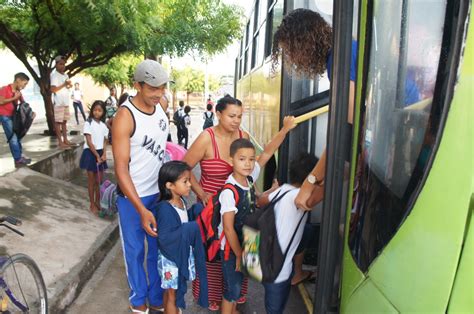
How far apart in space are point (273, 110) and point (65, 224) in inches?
108

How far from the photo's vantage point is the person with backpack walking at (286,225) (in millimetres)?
2576

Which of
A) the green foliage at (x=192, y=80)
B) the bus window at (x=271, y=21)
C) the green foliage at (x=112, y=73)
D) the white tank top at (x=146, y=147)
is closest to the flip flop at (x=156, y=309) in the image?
the white tank top at (x=146, y=147)

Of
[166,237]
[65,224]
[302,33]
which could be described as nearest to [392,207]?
[302,33]

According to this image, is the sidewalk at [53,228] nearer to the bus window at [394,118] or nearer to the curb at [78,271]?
the curb at [78,271]

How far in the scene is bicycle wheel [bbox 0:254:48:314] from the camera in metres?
2.73

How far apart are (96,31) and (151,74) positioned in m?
6.83

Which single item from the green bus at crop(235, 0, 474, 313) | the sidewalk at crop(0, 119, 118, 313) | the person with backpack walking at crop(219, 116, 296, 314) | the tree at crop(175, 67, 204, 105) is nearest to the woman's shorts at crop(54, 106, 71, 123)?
the sidewalk at crop(0, 119, 118, 313)

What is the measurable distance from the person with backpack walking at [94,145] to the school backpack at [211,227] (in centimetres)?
338

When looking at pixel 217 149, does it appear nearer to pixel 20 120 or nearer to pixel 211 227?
pixel 211 227

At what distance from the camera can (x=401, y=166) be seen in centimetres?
163

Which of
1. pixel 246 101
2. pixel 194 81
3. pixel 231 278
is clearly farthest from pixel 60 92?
pixel 194 81

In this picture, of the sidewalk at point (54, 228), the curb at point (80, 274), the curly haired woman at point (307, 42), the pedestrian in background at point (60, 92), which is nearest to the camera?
the curly haired woman at point (307, 42)

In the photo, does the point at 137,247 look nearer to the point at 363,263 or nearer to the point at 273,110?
the point at 363,263

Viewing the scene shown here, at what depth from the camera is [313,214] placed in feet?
13.2
